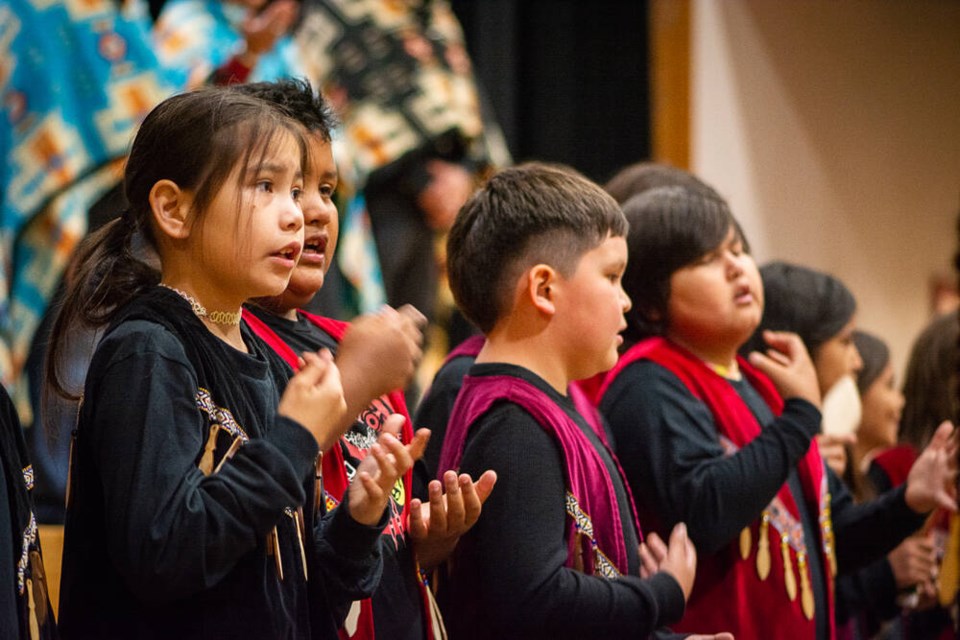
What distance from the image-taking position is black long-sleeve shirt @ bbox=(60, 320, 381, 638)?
1.15 metres

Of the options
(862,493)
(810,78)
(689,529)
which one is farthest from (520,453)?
(810,78)

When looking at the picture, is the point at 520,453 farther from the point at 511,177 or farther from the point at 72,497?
the point at 72,497

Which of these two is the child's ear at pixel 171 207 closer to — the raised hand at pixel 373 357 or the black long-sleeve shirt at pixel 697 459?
the raised hand at pixel 373 357

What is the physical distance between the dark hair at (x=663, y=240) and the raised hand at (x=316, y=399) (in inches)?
33.8

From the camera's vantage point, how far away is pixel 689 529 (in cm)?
179

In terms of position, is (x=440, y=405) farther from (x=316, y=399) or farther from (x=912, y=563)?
(x=912, y=563)

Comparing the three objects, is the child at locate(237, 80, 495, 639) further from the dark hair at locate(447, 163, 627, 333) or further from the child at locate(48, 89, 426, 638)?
the dark hair at locate(447, 163, 627, 333)

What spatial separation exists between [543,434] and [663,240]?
524mm

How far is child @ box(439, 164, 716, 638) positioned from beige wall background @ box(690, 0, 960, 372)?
296 cm

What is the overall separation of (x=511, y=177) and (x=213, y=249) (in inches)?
23.0

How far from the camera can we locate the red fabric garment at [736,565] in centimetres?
185

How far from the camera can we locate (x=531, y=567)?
1.51 meters

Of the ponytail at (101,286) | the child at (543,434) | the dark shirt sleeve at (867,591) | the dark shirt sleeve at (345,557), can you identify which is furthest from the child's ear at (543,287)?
the dark shirt sleeve at (867,591)

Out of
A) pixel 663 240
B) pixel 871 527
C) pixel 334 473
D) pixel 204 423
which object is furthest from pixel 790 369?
pixel 204 423
